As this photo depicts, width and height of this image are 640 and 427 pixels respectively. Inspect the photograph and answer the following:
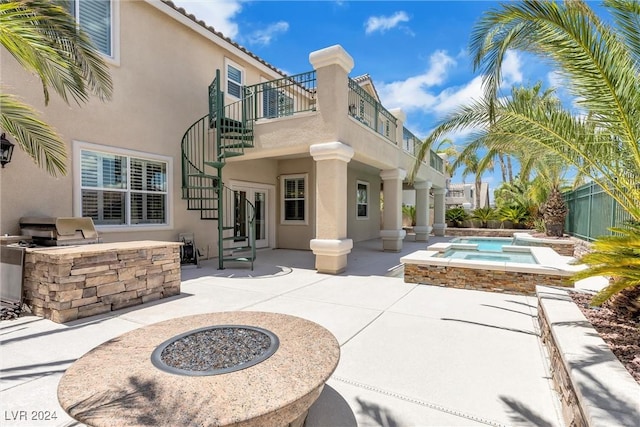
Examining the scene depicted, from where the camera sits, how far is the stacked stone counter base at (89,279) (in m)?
4.37

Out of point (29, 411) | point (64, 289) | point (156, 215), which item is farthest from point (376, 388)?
point (156, 215)

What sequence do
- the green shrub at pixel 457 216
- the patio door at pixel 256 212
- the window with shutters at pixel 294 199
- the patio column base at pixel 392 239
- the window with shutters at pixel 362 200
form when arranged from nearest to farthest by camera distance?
1. the patio door at pixel 256 212
2. the patio column base at pixel 392 239
3. the window with shutters at pixel 294 199
4. the window with shutters at pixel 362 200
5. the green shrub at pixel 457 216

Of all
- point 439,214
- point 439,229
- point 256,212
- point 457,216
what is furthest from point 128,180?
point 457,216

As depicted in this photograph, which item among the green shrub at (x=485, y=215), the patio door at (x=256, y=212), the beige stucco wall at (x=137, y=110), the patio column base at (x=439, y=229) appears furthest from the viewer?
the green shrub at (x=485, y=215)

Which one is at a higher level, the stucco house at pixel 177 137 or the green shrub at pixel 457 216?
the stucco house at pixel 177 137

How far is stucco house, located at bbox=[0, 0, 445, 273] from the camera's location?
21.5 feet

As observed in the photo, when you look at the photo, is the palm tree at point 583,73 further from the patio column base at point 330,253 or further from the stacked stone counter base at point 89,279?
A: the stacked stone counter base at point 89,279

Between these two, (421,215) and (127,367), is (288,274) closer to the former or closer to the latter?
(127,367)

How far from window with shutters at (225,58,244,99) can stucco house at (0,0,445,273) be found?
4cm

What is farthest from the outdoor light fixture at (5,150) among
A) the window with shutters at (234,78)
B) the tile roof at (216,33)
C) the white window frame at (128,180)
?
the window with shutters at (234,78)

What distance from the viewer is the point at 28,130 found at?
443 cm

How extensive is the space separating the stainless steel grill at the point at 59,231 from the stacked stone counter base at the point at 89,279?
0.52m

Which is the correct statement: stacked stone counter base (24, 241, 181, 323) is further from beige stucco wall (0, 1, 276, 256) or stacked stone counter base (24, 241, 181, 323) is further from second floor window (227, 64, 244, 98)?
second floor window (227, 64, 244, 98)

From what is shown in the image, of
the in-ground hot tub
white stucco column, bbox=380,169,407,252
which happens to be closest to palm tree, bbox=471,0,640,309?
the in-ground hot tub
